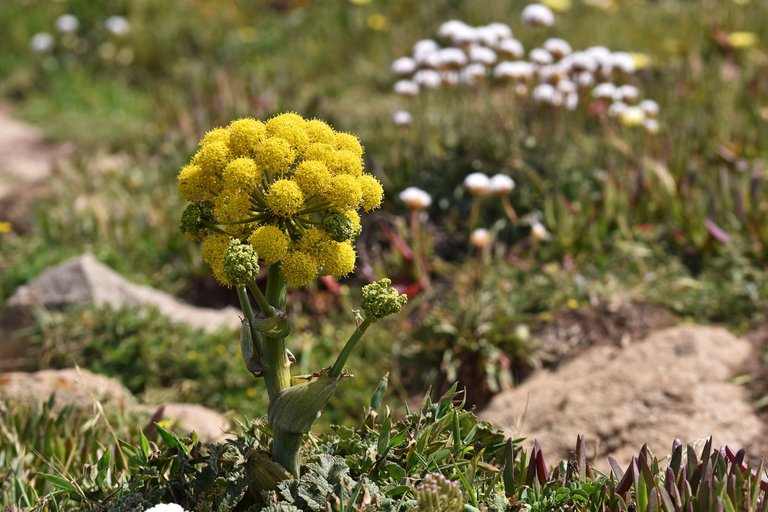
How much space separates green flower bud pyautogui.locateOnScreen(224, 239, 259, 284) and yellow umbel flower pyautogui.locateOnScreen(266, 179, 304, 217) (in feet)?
0.45

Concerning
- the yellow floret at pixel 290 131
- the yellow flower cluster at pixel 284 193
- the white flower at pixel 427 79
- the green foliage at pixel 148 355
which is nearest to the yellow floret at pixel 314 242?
the yellow flower cluster at pixel 284 193

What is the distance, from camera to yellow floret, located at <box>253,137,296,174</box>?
2406 millimetres

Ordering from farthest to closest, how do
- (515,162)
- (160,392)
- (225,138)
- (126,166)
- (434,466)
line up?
(126,166) → (515,162) → (160,392) → (434,466) → (225,138)

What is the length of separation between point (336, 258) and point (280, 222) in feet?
0.59

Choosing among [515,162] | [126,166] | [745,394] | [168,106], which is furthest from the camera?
[168,106]

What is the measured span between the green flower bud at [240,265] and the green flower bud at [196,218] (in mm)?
223

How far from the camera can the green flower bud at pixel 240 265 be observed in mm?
2285

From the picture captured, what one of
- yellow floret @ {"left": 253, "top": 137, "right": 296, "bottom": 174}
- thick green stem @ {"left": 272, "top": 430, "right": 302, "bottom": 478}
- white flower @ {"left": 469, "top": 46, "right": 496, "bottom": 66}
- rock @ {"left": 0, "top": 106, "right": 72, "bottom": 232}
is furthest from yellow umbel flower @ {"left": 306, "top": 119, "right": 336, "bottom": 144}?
rock @ {"left": 0, "top": 106, "right": 72, "bottom": 232}

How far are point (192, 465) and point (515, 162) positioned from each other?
3587 mm

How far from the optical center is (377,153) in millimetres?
6512

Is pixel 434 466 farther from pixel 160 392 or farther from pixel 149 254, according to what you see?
pixel 149 254

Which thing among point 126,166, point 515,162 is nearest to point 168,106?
point 126,166

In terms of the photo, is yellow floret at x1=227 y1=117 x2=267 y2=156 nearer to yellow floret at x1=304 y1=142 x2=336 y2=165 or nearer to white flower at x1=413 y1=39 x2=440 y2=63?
yellow floret at x1=304 y1=142 x2=336 y2=165

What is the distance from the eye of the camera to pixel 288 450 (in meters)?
2.61
